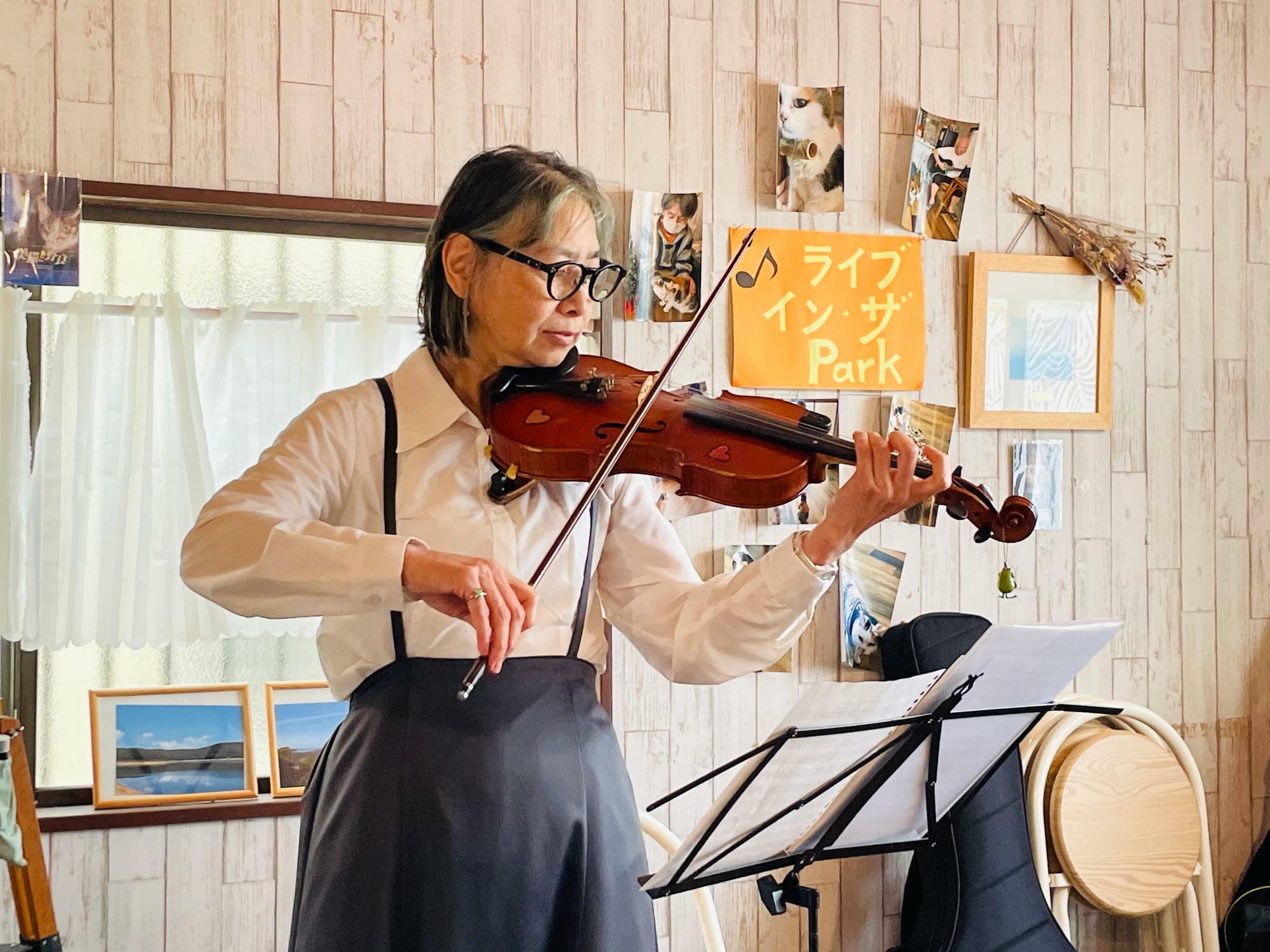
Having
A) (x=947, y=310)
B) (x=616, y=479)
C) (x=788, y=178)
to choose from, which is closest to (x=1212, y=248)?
(x=947, y=310)

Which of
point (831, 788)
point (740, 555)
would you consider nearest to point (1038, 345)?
point (740, 555)

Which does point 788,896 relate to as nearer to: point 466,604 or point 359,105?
point 466,604

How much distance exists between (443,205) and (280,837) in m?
1.18

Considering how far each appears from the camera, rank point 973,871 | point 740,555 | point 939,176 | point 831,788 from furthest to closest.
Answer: point 939,176 < point 740,555 < point 973,871 < point 831,788

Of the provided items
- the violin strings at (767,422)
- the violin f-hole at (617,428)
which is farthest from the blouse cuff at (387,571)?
the violin strings at (767,422)

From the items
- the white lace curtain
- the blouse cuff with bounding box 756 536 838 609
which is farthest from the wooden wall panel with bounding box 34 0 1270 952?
the blouse cuff with bounding box 756 536 838 609

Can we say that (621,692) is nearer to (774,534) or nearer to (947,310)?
(774,534)

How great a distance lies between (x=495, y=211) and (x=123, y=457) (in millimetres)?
979

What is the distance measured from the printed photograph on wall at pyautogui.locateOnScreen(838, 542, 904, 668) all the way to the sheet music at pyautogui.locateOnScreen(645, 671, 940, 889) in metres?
1.10

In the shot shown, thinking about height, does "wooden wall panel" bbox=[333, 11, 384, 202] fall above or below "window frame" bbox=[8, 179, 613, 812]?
above

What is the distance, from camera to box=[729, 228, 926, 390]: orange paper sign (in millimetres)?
2314

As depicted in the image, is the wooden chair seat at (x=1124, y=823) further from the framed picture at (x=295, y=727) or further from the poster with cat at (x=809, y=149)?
the framed picture at (x=295, y=727)

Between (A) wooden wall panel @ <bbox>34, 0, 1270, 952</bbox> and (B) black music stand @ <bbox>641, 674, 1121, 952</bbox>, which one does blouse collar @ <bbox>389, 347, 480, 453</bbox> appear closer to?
(B) black music stand @ <bbox>641, 674, 1121, 952</bbox>

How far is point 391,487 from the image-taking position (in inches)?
51.6
